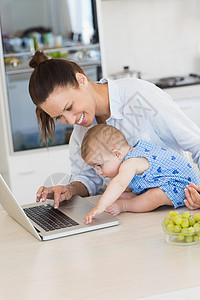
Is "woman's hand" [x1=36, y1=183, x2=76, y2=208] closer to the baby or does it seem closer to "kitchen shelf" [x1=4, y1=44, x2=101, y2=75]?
the baby

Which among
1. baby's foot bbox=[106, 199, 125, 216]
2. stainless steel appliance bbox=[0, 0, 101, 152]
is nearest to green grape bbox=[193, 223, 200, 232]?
baby's foot bbox=[106, 199, 125, 216]

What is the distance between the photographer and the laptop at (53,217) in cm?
139

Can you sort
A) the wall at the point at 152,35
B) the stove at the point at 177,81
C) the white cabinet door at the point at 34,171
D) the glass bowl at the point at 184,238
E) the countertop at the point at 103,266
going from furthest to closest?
the wall at the point at 152,35 → the stove at the point at 177,81 → the white cabinet door at the point at 34,171 → the glass bowl at the point at 184,238 → the countertop at the point at 103,266

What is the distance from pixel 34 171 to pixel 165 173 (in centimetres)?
221

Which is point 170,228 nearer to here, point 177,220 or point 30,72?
point 177,220

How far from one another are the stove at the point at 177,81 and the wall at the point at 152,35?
0.19 meters

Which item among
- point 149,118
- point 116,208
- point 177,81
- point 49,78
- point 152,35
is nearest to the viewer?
point 116,208

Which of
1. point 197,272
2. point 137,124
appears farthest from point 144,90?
point 197,272

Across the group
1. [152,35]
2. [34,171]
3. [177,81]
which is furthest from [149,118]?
[152,35]

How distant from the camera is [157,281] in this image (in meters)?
1.03

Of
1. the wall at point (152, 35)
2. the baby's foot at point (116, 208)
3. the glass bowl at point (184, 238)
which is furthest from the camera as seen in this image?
the wall at point (152, 35)

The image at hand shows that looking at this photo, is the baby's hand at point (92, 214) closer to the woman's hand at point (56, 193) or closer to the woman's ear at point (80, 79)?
the woman's hand at point (56, 193)

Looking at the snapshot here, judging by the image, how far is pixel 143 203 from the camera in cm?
153

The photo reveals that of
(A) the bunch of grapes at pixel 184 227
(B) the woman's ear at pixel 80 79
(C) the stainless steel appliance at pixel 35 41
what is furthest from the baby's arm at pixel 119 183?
(C) the stainless steel appliance at pixel 35 41
